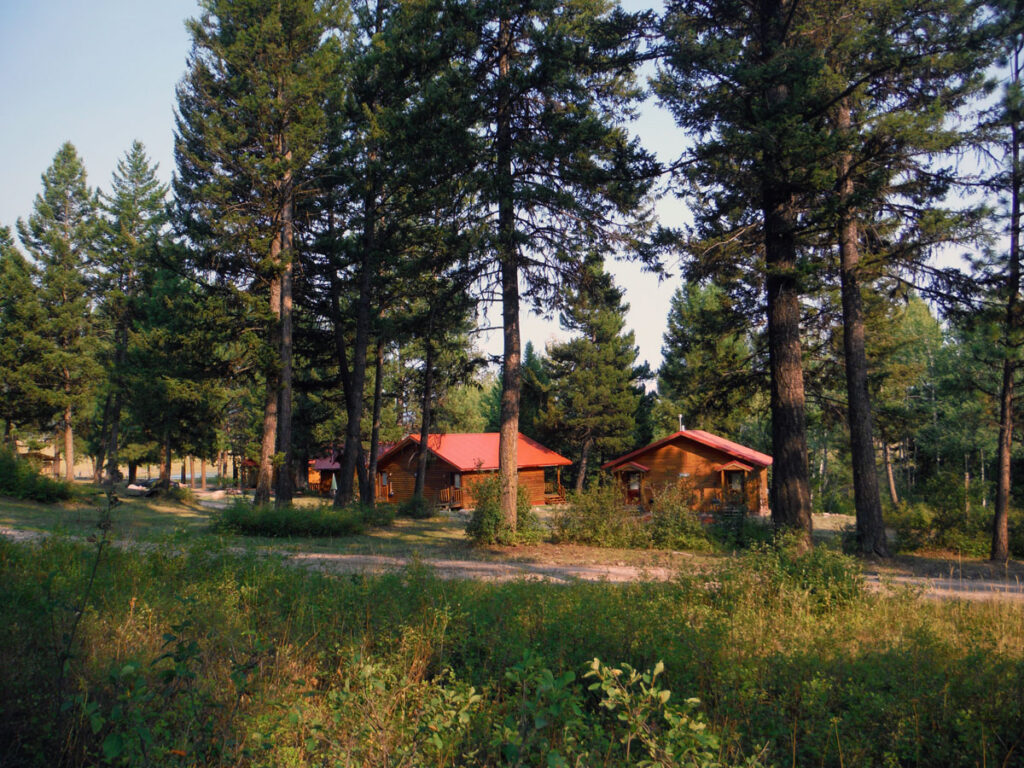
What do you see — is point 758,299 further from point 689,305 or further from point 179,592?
point 689,305

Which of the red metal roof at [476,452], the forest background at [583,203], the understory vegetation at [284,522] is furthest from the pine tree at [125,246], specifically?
the understory vegetation at [284,522]

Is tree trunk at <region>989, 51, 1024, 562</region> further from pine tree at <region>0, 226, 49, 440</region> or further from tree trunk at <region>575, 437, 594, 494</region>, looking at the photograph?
pine tree at <region>0, 226, 49, 440</region>

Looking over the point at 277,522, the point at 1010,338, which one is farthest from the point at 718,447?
the point at 277,522

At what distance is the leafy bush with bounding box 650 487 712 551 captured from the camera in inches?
622

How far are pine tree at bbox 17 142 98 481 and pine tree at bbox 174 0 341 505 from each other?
2016cm

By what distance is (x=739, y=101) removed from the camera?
10.8 metres

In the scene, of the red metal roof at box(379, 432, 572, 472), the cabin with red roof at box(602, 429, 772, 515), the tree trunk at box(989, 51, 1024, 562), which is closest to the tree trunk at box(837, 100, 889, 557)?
the tree trunk at box(989, 51, 1024, 562)

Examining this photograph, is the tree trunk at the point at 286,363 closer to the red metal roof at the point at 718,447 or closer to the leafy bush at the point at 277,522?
the leafy bush at the point at 277,522

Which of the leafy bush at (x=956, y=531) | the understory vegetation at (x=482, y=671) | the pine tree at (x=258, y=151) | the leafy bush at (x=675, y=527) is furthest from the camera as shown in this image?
the pine tree at (x=258, y=151)

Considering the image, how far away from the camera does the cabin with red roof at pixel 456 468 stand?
38.0m

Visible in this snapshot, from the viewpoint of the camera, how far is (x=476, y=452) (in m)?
40.3

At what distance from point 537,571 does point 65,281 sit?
121 ft

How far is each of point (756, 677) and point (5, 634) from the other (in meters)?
5.56

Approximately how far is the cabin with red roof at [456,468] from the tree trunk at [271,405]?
53.8ft
